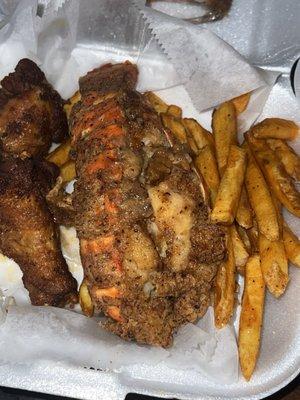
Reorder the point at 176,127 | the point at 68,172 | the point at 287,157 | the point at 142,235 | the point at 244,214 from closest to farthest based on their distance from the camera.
Result: the point at 142,235 → the point at 244,214 → the point at 287,157 → the point at 176,127 → the point at 68,172

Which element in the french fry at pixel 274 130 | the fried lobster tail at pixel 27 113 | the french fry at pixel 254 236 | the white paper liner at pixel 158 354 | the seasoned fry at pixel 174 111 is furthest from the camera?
the seasoned fry at pixel 174 111

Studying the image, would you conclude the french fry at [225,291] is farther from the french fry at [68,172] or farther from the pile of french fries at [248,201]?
the french fry at [68,172]

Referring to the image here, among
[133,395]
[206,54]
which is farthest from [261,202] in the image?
[133,395]

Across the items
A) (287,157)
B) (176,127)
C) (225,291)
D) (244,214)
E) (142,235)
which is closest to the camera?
(142,235)

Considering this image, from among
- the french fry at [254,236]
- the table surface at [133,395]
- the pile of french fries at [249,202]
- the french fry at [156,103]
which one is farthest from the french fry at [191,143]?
the table surface at [133,395]

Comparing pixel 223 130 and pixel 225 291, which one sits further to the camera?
pixel 223 130

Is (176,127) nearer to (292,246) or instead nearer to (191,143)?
(191,143)
